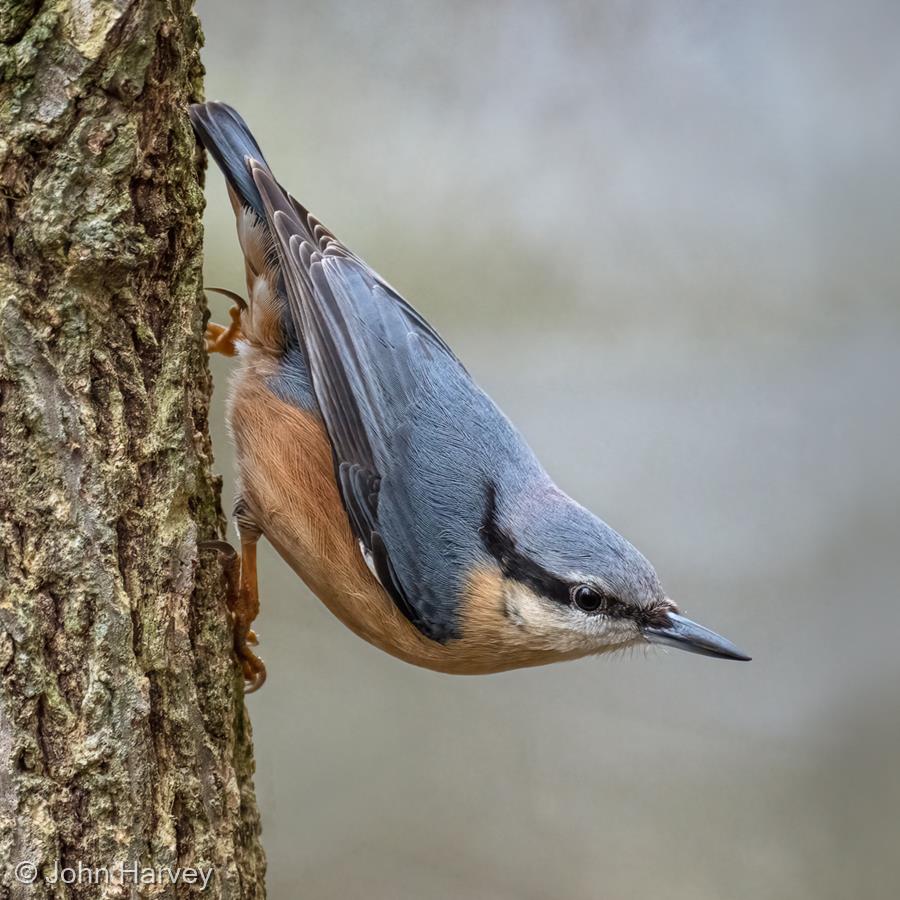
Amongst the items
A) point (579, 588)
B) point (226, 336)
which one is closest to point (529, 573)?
point (579, 588)

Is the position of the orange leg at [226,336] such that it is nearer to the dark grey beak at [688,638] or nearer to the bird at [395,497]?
the bird at [395,497]

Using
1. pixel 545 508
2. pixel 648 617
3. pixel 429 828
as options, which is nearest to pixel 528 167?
pixel 545 508

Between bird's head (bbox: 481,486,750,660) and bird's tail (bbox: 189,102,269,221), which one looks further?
bird's head (bbox: 481,486,750,660)

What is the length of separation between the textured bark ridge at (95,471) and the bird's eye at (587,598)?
744mm

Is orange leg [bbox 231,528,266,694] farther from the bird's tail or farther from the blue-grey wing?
the bird's tail

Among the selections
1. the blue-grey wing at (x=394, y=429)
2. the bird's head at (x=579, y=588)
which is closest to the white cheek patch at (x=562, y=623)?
the bird's head at (x=579, y=588)

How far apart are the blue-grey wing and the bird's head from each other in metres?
0.10

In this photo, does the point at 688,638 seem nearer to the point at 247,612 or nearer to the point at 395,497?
the point at 395,497

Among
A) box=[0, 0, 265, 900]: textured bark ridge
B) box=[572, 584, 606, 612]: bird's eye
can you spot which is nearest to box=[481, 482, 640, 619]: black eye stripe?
box=[572, 584, 606, 612]: bird's eye

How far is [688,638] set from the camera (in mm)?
1948

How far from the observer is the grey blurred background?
2.73 m

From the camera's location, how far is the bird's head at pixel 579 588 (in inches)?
76.5

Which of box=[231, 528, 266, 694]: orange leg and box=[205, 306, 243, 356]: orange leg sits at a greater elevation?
box=[205, 306, 243, 356]: orange leg

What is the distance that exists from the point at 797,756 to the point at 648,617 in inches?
44.4
